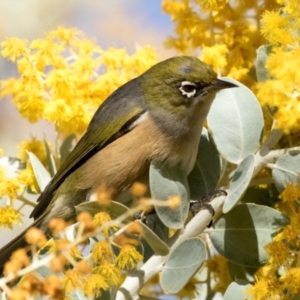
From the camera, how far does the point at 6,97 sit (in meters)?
2.79

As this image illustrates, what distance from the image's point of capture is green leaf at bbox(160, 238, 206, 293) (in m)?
1.99

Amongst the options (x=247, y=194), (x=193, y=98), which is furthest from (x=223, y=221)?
(x=193, y=98)

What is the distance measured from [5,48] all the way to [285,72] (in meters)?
1.24

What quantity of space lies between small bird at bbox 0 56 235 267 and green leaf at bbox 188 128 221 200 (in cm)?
13

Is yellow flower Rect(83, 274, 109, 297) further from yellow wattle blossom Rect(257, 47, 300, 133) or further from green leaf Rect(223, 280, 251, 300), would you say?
yellow wattle blossom Rect(257, 47, 300, 133)

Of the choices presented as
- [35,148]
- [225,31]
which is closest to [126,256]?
Result: [35,148]

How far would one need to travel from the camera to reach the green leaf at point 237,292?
1948mm

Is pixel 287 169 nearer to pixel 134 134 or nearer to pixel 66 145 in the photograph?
pixel 134 134

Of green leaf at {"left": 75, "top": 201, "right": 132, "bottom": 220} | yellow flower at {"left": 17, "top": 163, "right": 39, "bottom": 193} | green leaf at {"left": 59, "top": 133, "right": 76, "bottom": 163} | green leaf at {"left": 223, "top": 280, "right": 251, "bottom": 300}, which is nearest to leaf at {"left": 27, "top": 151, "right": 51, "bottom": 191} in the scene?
yellow flower at {"left": 17, "top": 163, "right": 39, "bottom": 193}

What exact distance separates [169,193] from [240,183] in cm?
22

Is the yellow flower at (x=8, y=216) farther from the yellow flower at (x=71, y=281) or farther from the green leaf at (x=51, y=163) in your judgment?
the yellow flower at (x=71, y=281)

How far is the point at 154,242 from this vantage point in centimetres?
195

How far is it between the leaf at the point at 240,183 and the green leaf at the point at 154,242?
21 cm

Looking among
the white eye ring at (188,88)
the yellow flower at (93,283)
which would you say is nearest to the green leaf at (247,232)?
the yellow flower at (93,283)
